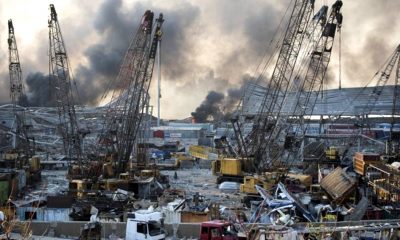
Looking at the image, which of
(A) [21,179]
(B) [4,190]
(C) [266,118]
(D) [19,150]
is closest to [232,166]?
(C) [266,118]

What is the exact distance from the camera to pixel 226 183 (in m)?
34.2

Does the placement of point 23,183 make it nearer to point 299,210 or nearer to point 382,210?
point 299,210

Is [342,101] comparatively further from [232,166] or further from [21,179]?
[21,179]

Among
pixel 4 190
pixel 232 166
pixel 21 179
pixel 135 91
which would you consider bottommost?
pixel 4 190

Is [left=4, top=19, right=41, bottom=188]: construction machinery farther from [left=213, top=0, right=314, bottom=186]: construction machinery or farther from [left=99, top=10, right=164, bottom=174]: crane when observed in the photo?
[left=213, top=0, right=314, bottom=186]: construction machinery

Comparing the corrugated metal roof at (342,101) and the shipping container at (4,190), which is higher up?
the corrugated metal roof at (342,101)

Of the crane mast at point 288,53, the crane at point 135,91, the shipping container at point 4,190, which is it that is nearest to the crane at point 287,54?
the crane mast at point 288,53

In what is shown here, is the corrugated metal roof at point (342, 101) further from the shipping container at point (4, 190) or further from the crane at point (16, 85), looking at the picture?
the shipping container at point (4, 190)

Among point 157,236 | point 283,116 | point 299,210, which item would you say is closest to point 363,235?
point 299,210

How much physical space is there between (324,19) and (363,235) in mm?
24000

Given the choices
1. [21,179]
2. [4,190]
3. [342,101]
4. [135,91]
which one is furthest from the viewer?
[342,101]

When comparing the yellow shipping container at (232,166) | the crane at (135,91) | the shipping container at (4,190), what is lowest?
the shipping container at (4,190)

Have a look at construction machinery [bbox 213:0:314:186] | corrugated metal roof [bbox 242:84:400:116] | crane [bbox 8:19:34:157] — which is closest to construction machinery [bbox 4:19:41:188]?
crane [bbox 8:19:34:157]

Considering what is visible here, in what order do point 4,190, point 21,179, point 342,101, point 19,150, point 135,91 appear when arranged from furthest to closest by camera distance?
point 342,101 → point 19,150 → point 135,91 → point 21,179 → point 4,190
